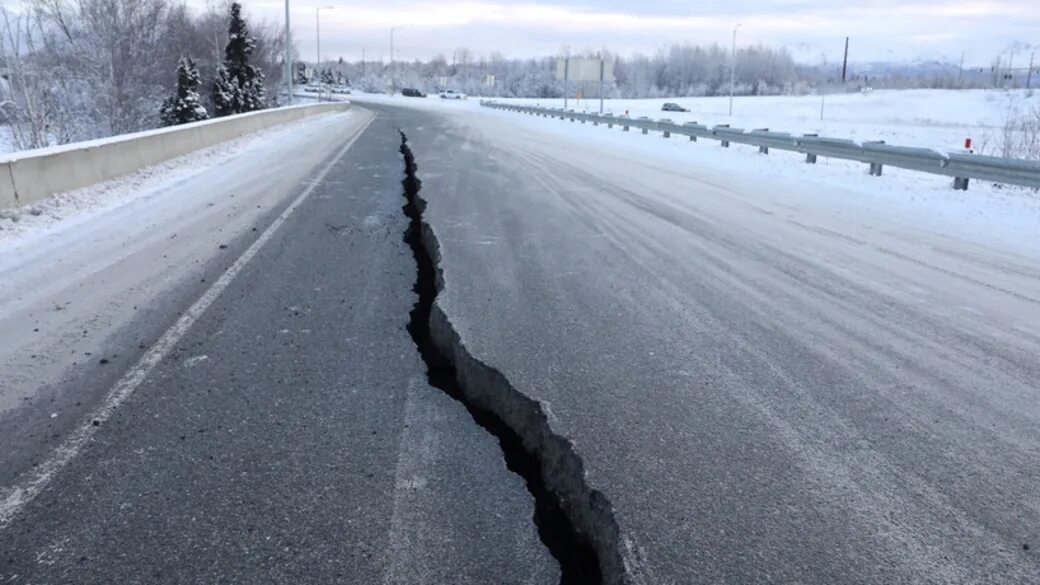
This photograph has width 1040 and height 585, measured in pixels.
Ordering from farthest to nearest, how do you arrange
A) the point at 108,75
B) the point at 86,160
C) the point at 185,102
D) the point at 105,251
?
the point at 185,102, the point at 108,75, the point at 86,160, the point at 105,251

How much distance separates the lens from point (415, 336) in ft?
16.6

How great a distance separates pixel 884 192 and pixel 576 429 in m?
11.6

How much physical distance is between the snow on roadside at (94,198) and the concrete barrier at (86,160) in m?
0.12

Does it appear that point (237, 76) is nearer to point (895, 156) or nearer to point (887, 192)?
point (895, 156)

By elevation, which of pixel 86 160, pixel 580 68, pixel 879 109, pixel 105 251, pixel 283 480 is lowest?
pixel 283 480

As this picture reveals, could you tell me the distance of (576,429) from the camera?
3545mm

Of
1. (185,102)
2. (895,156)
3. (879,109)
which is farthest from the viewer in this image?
(879,109)

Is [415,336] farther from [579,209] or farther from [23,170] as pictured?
[23,170]

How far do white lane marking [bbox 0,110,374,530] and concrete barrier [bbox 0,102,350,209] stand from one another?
177 inches

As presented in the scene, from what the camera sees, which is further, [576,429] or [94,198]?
[94,198]

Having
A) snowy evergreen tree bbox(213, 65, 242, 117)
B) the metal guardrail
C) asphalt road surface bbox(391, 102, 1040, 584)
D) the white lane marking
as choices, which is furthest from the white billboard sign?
the white lane marking

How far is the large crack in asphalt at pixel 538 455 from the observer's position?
→ 267 centimetres

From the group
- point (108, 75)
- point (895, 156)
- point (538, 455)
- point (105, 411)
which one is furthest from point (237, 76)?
point (538, 455)

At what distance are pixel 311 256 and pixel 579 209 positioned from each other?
14.1 feet
